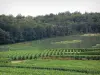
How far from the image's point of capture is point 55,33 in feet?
438

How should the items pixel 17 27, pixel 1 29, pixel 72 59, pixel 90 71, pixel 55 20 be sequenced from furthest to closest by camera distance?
pixel 55 20, pixel 17 27, pixel 1 29, pixel 72 59, pixel 90 71

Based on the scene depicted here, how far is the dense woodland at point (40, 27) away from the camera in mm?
105500

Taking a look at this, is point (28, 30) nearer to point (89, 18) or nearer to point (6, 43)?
point (6, 43)

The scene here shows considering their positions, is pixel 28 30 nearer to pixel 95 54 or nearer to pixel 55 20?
pixel 55 20

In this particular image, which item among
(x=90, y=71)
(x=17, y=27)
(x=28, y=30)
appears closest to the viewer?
(x=90, y=71)

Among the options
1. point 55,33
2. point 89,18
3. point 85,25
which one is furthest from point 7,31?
point 89,18

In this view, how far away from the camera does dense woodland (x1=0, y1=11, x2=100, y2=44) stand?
10550cm

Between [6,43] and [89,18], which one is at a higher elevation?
[89,18]

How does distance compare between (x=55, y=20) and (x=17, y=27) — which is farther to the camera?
(x=55, y=20)

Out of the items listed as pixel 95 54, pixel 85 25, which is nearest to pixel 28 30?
pixel 85 25

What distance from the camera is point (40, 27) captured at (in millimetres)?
125062

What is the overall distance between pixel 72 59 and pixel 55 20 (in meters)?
113

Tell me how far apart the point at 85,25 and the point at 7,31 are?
55.7 m

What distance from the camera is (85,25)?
141 meters
